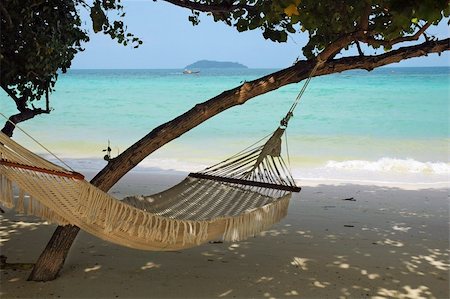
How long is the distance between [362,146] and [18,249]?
25.5 feet

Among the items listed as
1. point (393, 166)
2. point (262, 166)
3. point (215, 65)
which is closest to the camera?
point (262, 166)

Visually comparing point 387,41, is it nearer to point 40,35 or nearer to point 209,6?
point 209,6

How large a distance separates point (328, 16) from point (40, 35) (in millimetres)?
1664

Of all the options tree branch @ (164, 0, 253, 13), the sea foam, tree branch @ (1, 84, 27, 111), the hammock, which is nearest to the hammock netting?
the hammock

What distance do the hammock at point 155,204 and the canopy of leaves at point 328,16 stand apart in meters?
0.26

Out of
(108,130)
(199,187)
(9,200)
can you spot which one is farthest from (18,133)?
(9,200)

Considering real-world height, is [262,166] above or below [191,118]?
below

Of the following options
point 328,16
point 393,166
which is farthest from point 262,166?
point 393,166

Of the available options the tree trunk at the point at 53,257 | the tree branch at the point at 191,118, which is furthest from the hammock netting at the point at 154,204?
the tree trunk at the point at 53,257

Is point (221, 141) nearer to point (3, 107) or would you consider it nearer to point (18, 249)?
point (18, 249)

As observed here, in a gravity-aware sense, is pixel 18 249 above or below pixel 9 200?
below

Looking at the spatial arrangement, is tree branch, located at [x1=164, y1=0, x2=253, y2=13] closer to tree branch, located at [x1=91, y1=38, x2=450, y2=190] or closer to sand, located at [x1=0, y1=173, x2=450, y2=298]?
tree branch, located at [x1=91, y1=38, x2=450, y2=190]

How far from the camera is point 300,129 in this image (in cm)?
1206

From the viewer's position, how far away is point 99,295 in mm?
2244
